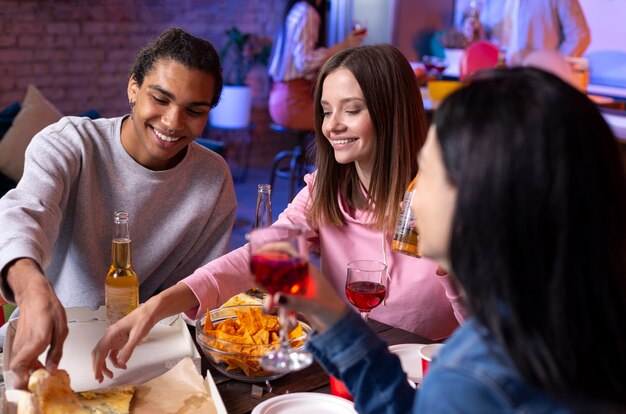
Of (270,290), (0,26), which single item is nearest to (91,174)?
(270,290)

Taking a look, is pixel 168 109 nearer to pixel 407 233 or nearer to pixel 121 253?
pixel 121 253

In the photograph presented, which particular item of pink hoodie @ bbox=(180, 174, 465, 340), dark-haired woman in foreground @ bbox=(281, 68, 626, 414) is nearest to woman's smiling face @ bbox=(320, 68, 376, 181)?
pink hoodie @ bbox=(180, 174, 465, 340)

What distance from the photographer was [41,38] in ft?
18.8

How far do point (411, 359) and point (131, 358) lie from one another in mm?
583

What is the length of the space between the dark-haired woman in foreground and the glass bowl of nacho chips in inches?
25.3

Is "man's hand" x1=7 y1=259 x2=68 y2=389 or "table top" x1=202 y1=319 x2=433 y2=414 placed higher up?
"man's hand" x1=7 y1=259 x2=68 y2=389

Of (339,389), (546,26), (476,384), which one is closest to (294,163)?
(546,26)

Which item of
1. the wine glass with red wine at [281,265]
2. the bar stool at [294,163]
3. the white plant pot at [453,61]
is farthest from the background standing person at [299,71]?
the wine glass with red wine at [281,265]

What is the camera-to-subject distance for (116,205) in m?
2.12

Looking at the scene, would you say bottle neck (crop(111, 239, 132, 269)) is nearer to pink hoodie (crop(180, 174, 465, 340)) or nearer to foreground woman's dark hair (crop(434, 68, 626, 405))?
pink hoodie (crop(180, 174, 465, 340))

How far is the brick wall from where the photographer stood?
5617mm

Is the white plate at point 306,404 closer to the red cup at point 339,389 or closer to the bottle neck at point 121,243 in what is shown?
the red cup at point 339,389

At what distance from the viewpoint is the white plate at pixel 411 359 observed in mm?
1476

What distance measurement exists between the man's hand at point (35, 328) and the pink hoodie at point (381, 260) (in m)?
0.50
